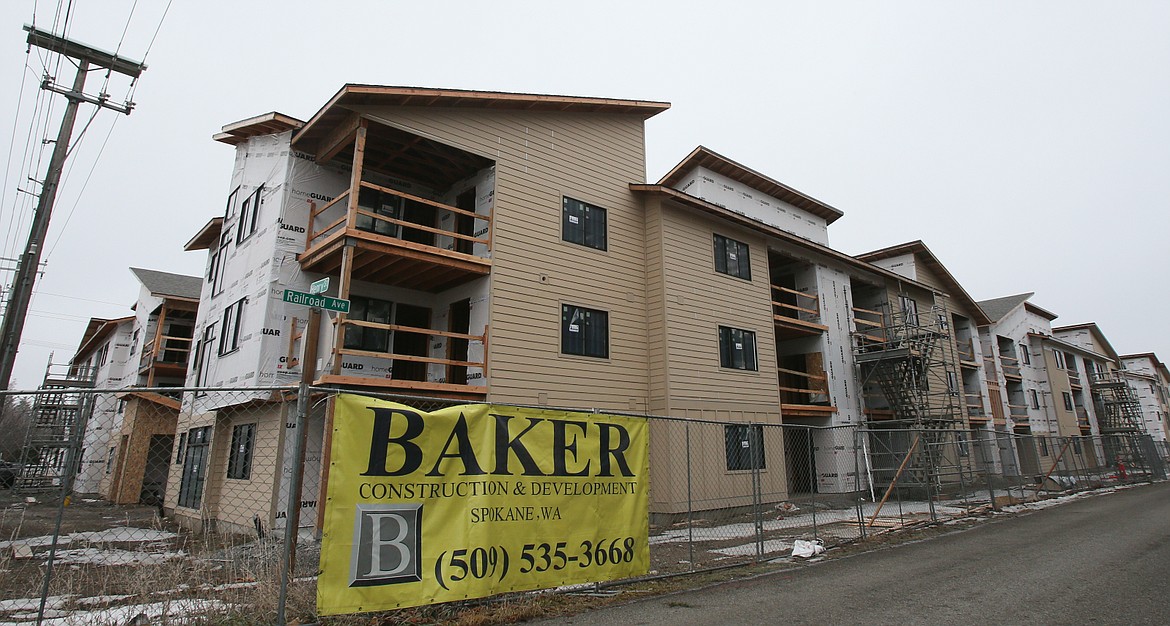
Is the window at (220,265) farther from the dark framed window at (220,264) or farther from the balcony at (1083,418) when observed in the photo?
the balcony at (1083,418)

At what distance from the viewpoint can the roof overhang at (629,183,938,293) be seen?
19.3 metres

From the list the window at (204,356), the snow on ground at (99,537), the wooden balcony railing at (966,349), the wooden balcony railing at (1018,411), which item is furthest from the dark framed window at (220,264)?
the wooden balcony railing at (1018,411)

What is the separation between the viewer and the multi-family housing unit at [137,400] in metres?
25.5

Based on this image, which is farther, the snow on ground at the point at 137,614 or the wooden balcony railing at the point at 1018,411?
the wooden balcony railing at the point at 1018,411

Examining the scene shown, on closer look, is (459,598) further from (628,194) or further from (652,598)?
(628,194)

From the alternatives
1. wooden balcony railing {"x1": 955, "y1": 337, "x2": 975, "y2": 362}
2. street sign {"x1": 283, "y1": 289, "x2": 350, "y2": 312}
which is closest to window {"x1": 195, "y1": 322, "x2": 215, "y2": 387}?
street sign {"x1": 283, "y1": 289, "x2": 350, "y2": 312}

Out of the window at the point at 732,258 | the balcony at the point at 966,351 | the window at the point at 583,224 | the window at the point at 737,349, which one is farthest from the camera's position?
the balcony at the point at 966,351

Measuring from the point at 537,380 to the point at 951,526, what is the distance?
1048 cm

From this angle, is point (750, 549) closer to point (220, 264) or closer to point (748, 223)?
point (748, 223)

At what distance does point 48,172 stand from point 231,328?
5.52 meters

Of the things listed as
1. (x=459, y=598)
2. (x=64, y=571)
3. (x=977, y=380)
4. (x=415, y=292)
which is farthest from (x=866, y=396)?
(x=64, y=571)

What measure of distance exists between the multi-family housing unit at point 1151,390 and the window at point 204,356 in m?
65.9

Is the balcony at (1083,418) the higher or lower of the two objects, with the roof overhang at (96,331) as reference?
lower

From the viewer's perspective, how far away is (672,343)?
18344 millimetres
